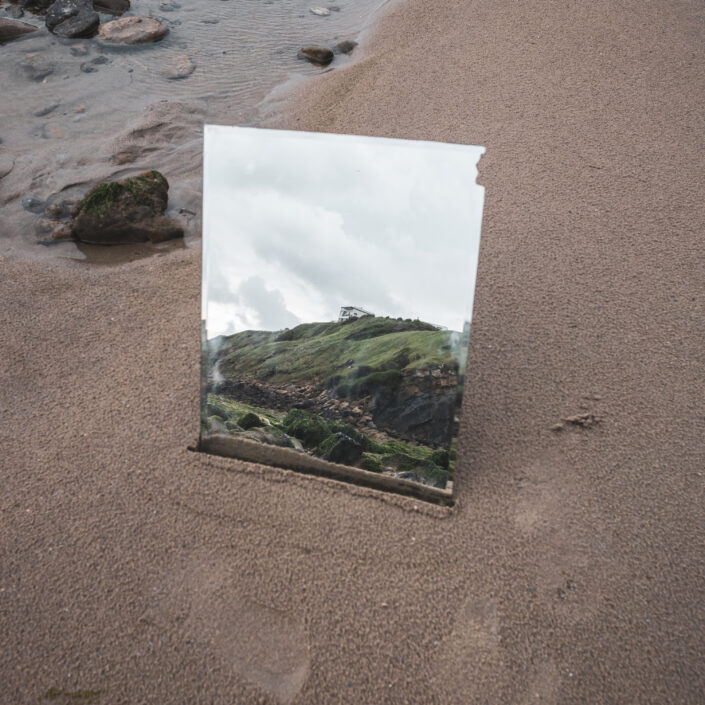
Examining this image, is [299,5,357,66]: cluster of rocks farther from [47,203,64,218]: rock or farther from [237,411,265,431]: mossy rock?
[237,411,265,431]: mossy rock

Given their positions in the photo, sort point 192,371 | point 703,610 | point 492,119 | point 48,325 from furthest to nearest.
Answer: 1. point 492,119
2. point 48,325
3. point 192,371
4. point 703,610

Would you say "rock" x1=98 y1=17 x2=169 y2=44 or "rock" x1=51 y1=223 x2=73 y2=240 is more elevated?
"rock" x1=98 y1=17 x2=169 y2=44

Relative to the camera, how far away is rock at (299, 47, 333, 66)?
15.1 feet

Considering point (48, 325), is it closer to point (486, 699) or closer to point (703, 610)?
point (486, 699)

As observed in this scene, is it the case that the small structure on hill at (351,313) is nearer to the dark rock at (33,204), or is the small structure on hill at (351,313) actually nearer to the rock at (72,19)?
the dark rock at (33,204)

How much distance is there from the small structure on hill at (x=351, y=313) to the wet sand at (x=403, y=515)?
1.49 ft

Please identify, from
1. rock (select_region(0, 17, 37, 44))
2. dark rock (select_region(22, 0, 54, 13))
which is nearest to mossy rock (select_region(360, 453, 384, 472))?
rock (select_region(0, 17, 37, 44))

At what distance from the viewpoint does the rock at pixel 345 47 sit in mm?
4703

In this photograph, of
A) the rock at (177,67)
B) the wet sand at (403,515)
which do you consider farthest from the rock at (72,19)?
the wet sand at (403,515)

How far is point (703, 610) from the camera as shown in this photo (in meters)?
1.25

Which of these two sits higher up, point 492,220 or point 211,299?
point 211,299

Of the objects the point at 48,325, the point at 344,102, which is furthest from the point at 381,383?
the point at 344,102

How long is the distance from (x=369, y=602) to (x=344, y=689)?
184 mm

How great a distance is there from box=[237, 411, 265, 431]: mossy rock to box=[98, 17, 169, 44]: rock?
4726 mm
